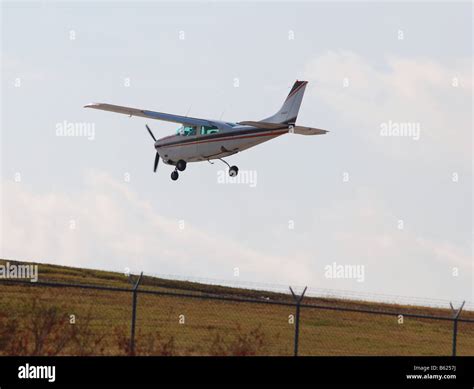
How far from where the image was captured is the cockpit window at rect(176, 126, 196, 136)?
4847 cm

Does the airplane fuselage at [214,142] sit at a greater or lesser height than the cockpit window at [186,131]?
lesser

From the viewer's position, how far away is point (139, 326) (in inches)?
1256

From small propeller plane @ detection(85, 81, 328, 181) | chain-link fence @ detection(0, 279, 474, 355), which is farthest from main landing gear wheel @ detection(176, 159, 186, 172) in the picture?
chain-link fence @ detection(0, 279, 474, 355)

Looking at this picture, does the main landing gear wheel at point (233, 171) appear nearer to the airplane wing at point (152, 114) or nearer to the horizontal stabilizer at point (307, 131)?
the airplane wing at point (152, 114)

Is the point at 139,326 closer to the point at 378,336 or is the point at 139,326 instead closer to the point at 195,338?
the point at 195,338

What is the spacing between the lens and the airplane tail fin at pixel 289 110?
4591cm

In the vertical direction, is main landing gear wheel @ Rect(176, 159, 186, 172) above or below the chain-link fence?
above

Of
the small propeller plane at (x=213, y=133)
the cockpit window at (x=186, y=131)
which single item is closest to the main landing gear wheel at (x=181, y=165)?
the small propeller plane at (x=213, y=133)

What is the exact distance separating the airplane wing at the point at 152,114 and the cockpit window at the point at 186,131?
25 centimetres

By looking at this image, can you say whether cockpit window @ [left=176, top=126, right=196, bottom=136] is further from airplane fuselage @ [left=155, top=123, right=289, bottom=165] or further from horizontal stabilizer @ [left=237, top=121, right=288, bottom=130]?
horizontal stabilizer @ [left=237, top=121, right=288, bottom=130]

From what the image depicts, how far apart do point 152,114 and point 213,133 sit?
557cm

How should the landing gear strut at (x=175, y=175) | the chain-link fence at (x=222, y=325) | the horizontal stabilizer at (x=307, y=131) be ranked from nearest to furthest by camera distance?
the chain-link fence at (x=222, y=325)
the landing gear strut at (x=175, y=175)
the horizontal stabilizer at (x=307, y=131)

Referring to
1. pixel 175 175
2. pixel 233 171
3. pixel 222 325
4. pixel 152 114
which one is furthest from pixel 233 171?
pixel 222 325
